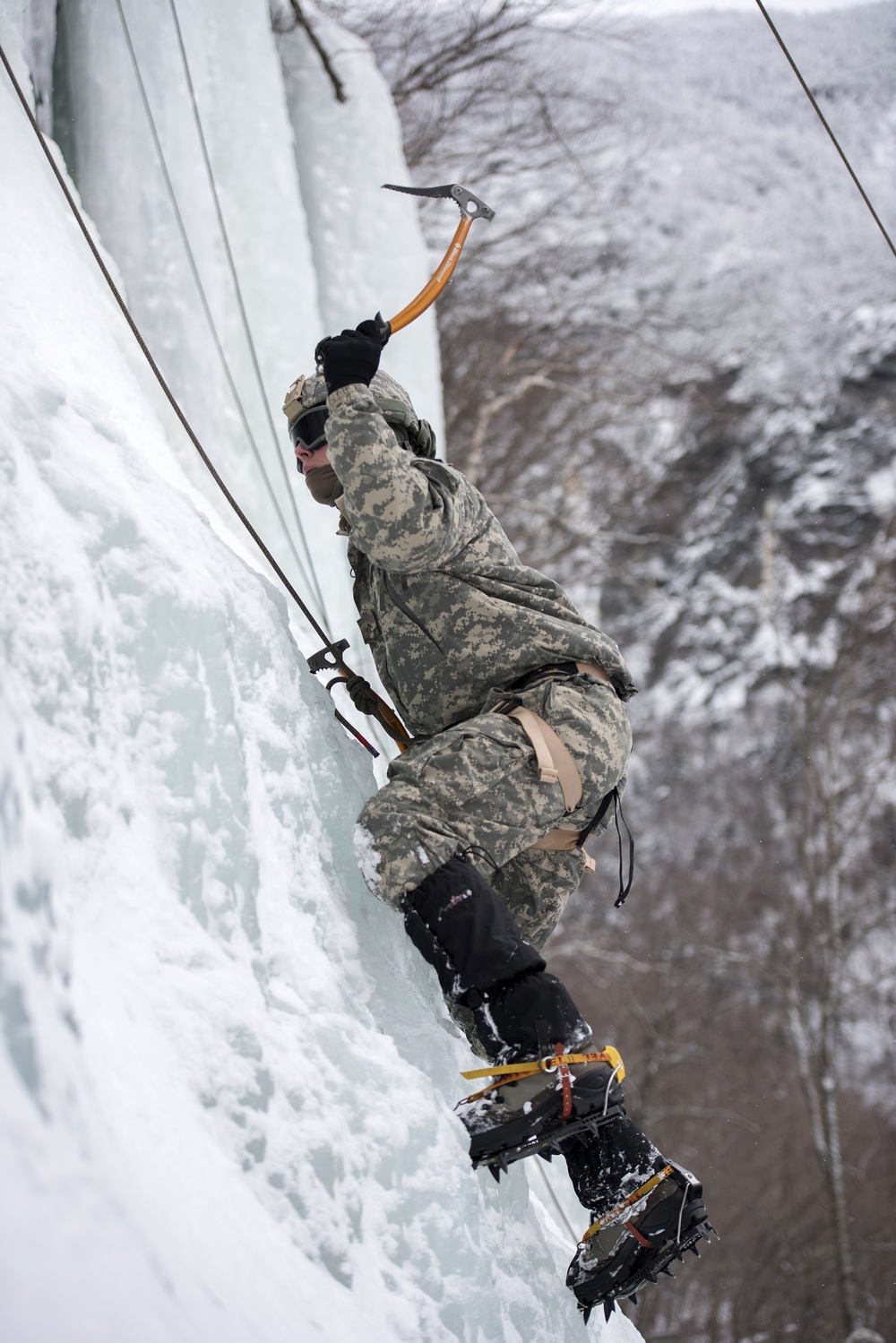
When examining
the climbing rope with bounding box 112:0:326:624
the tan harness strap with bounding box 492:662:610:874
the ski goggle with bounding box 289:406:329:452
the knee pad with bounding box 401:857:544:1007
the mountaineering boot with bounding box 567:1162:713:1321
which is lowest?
the mountaineering boot with bounding box 567:1162:713:1321

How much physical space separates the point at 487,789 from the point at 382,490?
47cm

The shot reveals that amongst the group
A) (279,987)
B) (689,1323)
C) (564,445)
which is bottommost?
(689,1323)

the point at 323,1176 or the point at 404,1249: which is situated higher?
the point at 323,1176

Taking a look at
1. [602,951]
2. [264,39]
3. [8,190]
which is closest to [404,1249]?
[8,190]

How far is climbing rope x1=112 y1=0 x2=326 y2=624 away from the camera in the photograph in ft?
9.29

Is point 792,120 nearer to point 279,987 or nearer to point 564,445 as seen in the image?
point 564,445

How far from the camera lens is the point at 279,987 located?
1318 mm

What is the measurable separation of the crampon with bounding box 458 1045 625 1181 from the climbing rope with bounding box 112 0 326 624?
5.34ft

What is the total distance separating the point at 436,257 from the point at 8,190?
506cm

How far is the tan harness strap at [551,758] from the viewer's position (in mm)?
1519

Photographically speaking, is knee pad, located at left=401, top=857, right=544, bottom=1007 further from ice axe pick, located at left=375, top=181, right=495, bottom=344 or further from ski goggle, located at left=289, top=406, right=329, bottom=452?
ice axe pick, located at left=375, top=181, right=495, bottom=344

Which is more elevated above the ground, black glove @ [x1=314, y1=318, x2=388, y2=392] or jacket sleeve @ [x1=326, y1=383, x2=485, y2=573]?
black glove @ [x1=314, y1=318, x2=388, y2=392]

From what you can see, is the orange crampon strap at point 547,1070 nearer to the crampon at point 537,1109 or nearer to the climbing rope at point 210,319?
the crampon at point 537,1109

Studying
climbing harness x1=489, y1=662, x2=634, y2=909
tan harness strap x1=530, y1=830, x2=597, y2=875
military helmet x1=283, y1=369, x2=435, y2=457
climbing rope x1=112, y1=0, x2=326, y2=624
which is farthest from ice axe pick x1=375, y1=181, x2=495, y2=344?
climbing rope x1=112, y1=0, x2=326, y2=624
